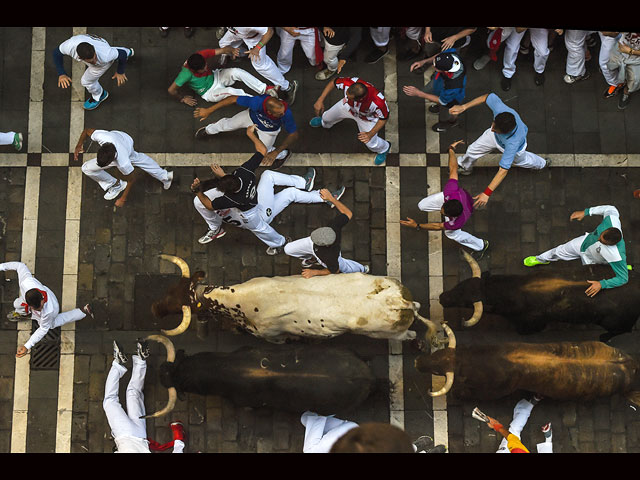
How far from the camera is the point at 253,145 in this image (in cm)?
1173

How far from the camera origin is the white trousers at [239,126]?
10875 millimetres

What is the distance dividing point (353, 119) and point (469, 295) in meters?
3.92

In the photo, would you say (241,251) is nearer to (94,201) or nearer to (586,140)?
(94,201)

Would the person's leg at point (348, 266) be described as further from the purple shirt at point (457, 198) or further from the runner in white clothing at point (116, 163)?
the runner in white clothing at point (116, 163)

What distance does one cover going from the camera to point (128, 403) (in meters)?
10.6

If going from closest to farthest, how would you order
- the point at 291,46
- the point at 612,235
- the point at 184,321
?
the point at 612,235 < the point at 184,321 < the point at 291,46

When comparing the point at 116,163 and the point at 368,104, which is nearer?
the point at 368,104

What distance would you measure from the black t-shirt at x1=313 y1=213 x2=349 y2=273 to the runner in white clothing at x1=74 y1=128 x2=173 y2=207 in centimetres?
357

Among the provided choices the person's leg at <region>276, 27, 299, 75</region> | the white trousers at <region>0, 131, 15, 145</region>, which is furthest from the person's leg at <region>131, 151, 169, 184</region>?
the person's leg at <region>276, 27, 299, 75</region>

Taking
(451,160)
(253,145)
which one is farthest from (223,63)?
(451,160)

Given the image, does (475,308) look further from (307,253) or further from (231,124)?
(231,124)

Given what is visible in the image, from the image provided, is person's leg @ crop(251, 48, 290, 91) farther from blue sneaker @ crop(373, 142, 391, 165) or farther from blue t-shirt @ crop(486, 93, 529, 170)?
blue t-shirt @ crop(486, 93, 529, 170)

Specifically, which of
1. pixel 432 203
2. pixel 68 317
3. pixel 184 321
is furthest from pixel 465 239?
pixel 68 317

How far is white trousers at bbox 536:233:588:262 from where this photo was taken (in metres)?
10.7
